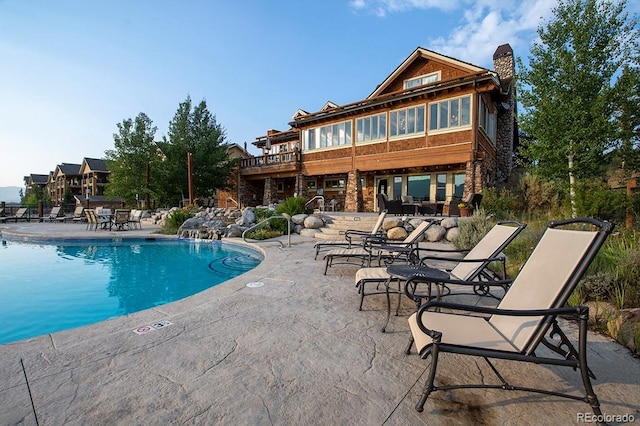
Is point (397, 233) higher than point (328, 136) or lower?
lower

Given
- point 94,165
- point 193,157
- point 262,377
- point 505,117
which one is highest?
point 94,165

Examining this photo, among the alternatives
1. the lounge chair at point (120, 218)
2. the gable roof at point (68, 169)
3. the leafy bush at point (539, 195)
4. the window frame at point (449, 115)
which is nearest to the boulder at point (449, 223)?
the leafy bush at point (539, 195)

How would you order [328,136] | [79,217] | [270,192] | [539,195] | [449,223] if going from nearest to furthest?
[449,223], [539,195], [328,136], [79,217], [270,192]

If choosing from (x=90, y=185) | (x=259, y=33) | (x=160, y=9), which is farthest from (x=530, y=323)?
(x=90, y=185)

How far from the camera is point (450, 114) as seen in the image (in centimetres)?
1234

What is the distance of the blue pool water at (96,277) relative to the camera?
4379 mm

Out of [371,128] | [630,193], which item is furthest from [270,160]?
[630,193]

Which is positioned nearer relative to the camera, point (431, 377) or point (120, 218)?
point (431, 377)

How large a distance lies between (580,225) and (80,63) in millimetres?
15670

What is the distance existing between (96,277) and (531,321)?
25.0 ft

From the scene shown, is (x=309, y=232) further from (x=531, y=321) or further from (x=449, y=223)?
(x=531, y=321)

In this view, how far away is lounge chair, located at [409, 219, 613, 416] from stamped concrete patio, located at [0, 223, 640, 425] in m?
0.13

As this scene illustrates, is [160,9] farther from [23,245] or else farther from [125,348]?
[125,348]

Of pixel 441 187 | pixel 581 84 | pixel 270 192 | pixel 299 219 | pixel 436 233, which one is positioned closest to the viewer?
pixel 581 84
